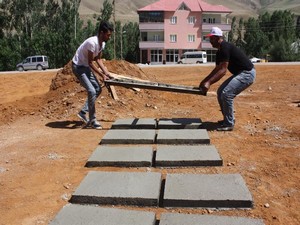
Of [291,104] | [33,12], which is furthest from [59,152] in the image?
[33,12]

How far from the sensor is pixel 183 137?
4906mm

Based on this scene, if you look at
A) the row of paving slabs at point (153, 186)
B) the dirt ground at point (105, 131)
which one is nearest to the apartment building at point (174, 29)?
the dirt ground at point (105, 131)

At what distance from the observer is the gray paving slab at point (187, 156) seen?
4105 mm

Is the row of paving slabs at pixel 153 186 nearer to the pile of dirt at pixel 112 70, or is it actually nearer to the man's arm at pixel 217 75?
the man's arm at pixel 217 75

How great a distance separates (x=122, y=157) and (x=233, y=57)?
2384 millimetres

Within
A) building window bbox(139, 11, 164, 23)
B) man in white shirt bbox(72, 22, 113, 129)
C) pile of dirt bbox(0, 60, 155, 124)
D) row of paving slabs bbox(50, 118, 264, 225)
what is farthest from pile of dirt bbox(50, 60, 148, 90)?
building window bbox(139, 11, 164, 23)

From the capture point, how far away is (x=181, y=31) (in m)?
48.3

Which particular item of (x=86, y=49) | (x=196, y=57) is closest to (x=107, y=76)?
(x=86, y=49)

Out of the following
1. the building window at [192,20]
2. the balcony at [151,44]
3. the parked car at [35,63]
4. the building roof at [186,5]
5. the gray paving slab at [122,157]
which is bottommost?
the gray paving slab at [122,157]

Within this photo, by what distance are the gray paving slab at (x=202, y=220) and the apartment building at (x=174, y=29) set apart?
147ft

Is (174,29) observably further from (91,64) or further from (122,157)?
(122,157)

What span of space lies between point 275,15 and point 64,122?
57106 millimetres

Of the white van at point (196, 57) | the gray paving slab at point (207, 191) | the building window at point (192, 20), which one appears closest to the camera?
the gray paving slab at point (207, 191)

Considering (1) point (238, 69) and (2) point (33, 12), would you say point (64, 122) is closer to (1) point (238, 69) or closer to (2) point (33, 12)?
(1) point (238, 69)
